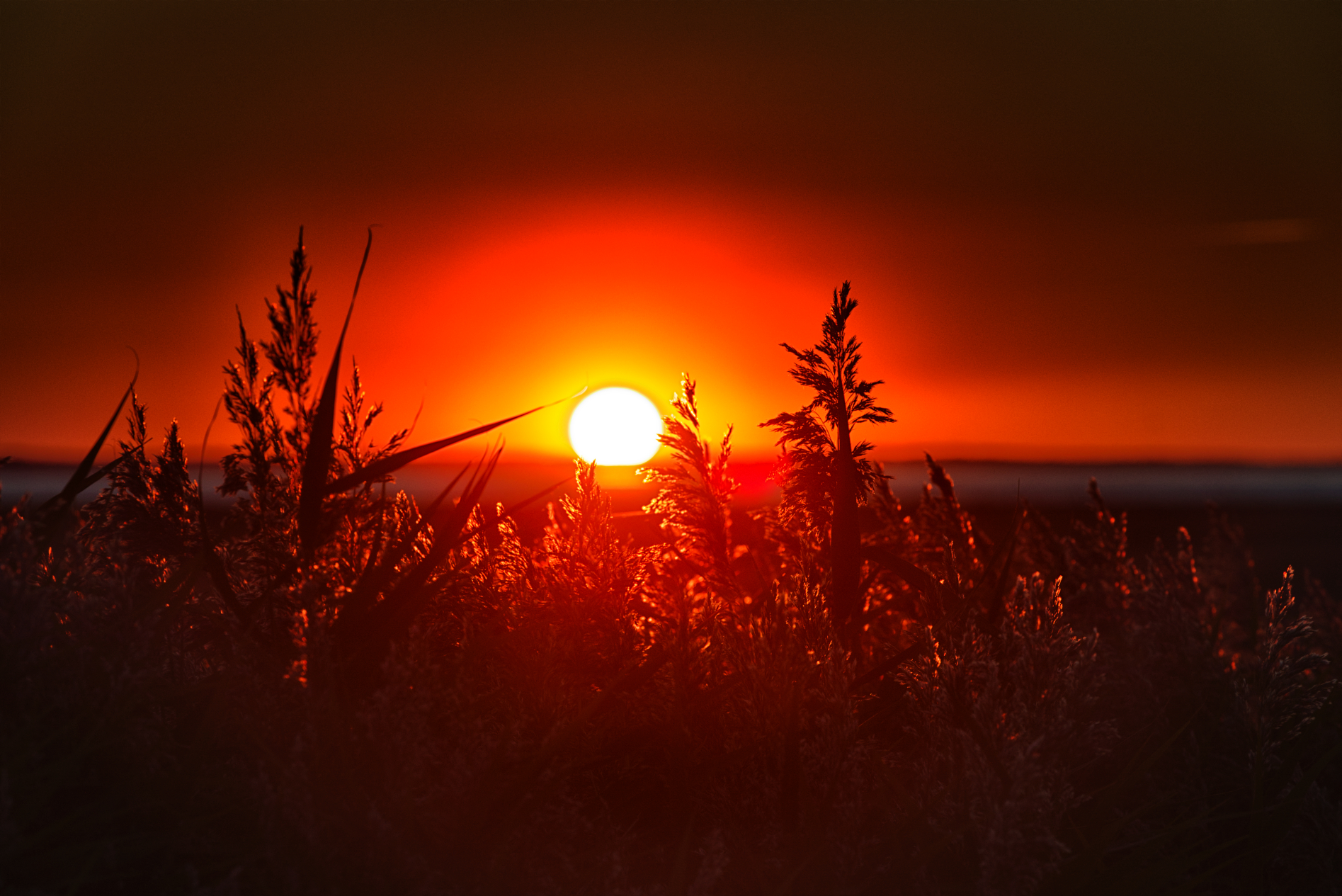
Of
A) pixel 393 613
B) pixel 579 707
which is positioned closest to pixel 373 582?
pixel 393 613

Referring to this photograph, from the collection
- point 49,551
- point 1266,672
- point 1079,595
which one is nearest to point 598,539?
point 49,551

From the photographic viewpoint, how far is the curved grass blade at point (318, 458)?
2.62 meters

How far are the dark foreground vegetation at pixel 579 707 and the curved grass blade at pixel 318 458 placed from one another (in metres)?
0.01

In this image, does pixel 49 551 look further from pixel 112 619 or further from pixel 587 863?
pixel 587 863

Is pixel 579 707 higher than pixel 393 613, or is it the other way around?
pixel 393 613

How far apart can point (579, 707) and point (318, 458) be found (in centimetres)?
117

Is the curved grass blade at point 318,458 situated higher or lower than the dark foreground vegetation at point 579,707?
higher

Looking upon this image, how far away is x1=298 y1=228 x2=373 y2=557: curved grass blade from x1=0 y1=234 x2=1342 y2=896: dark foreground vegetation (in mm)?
11

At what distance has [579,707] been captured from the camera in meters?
2.74

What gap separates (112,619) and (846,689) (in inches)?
92.3

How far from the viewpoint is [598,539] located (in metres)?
3.18

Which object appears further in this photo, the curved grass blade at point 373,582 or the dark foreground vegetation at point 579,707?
the curved grass blade at point 373,582

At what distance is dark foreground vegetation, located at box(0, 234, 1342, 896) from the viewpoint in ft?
7.36

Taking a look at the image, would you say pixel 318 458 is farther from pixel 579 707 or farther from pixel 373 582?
pixel 579 707
